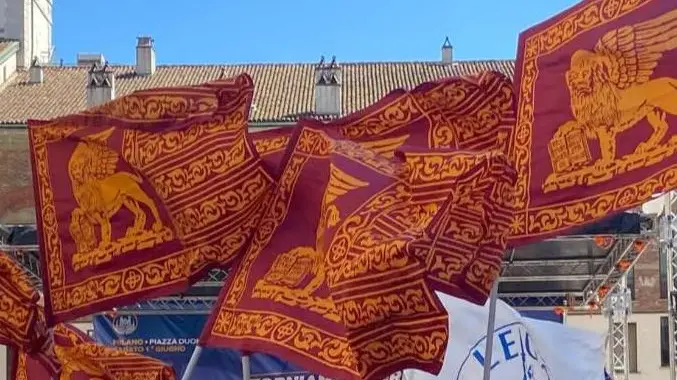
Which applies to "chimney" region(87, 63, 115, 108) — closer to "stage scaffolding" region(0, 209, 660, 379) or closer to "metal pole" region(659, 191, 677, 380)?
"stage scaffolding" region(0, 209, 660, 379)

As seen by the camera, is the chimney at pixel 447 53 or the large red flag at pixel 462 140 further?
the chimney at pixel 447 53

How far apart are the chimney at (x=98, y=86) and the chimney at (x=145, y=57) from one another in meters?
2.77

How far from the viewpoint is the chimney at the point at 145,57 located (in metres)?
40.6

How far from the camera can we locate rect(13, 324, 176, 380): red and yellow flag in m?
7.76

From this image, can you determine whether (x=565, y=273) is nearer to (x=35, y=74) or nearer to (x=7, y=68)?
(x=35, y=74)

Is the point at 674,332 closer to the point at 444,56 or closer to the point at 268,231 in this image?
the point at 268,231

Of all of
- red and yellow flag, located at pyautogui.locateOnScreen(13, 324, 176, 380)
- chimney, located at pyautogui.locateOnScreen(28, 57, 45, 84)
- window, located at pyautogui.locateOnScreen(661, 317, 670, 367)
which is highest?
chimney, located at pyautogui.locateOnScreen(28, 57, 45, 84)

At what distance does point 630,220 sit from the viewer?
1331 centimetres

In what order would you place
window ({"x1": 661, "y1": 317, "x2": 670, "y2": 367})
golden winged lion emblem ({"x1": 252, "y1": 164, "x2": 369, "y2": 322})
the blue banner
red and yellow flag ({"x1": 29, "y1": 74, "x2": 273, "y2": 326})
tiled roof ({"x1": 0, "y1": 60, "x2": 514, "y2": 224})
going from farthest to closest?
tiled roof ({"x1": 0, "y1": 60, "x2": 514, "y2": 224}), window ({"x1": 661, "y1": 317, "x2": 670, "y2": 367}), the blue banner, red and yellow flag ({"x1": 29, "y1": 74, "x2": 273, "y2": 326}), golden winged lion emblem ({"x1": 252, "y1": 164, "x2": 369, "y2": 322})

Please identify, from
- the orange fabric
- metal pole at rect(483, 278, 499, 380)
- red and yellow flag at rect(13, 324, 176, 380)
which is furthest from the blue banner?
metal pole at rect(483, 278, 499, 380)

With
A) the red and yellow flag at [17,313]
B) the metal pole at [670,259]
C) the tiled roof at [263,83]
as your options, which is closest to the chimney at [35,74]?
the tiled roof at [263,83]

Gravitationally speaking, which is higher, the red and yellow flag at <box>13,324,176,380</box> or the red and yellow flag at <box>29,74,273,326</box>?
the red and yellow flag at <box>29,74,273,326</box>

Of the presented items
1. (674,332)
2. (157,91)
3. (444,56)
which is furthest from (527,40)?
(444,56)

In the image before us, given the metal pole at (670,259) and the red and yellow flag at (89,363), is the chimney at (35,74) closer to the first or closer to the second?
the metal pole at (670,259)
